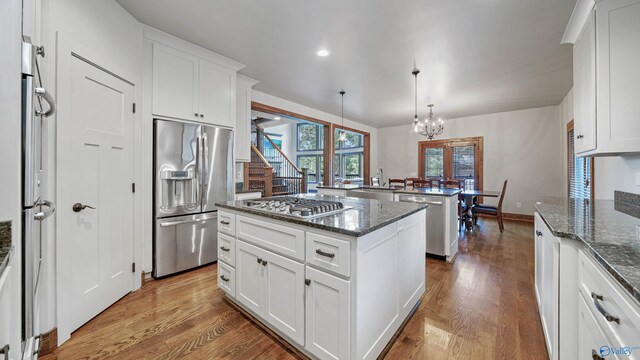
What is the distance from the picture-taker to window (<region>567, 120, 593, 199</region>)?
11.8 feet

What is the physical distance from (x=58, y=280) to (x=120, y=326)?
0.55m

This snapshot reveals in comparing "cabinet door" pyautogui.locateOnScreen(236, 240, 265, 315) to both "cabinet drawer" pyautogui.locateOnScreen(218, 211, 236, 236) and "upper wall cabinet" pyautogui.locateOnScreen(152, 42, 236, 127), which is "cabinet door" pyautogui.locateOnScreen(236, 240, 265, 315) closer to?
"cabinet drawer" pyautogui.locateOnScreen(218, 211, 236, 236)

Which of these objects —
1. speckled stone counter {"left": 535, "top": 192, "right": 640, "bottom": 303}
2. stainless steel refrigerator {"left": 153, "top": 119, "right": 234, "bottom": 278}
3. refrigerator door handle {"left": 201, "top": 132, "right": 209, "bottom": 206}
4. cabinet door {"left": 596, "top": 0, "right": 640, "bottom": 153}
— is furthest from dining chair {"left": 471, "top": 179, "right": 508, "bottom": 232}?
refrigerator door handle {"left": 201, "top": 132, "right": 209, "bottom": 206}

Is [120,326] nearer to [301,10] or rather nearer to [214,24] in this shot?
[214,24]

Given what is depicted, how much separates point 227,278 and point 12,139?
1.67 metres

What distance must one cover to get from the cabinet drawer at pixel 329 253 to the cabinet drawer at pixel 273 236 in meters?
0.08

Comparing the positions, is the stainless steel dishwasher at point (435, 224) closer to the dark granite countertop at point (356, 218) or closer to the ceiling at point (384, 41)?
the dark granite countertop at point (356, 218)

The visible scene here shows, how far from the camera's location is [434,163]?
727 cm

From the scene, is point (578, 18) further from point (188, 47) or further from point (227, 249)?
point (188, 47)

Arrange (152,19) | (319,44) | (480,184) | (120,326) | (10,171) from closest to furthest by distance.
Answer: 1. (10,171)
2. (120,326)
3. (152,19)
4. (319,44)
5. (480,184)

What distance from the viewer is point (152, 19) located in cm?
244

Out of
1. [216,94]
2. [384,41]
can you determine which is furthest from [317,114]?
[384,41]

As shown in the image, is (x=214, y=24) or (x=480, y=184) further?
(x=480, y=184)

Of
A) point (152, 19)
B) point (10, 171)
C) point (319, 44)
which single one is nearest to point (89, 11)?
point (152, 19)
